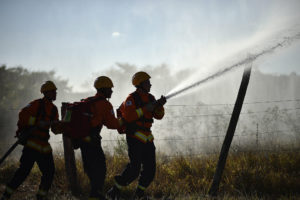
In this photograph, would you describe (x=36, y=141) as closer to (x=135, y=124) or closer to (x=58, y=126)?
(x=58, y=126)

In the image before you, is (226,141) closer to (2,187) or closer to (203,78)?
(203,78)

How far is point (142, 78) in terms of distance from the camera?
4.02 metres

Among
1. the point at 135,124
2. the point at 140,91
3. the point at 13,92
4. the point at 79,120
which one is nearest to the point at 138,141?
the point at 135,124

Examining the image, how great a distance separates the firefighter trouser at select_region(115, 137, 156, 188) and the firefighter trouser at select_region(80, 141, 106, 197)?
0.46m

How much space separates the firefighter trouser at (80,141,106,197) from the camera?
11.1 feet

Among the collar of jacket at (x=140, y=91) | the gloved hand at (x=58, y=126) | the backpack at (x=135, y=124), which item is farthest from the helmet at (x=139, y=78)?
the gloved hand at (x=58, y=126)

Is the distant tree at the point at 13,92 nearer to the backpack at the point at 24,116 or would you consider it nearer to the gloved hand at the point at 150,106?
the backpack at the point at 24,116

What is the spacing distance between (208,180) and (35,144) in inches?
118

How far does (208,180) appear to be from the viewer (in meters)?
4.72

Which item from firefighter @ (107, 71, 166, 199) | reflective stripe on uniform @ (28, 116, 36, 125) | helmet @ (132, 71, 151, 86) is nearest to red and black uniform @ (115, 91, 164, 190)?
firefighter @ (107, 71, 166, 199)

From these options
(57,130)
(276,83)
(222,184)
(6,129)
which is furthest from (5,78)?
(276,83)

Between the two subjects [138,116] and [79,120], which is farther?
[138,116]

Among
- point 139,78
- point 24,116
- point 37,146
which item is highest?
point 139,78

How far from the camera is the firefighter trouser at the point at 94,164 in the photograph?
3.40 metres
